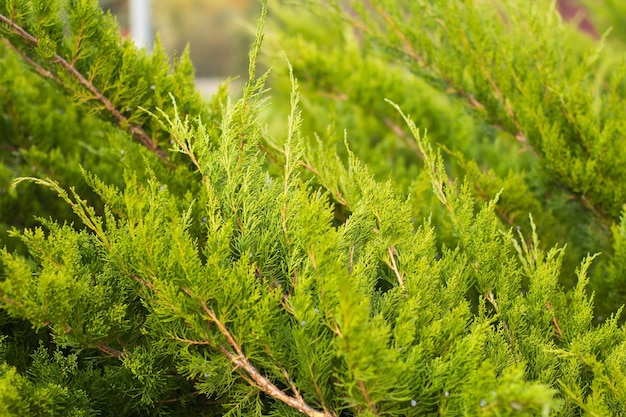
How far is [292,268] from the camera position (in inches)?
46.2

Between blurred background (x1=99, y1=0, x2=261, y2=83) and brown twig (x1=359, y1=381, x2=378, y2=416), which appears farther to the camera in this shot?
blurred background (x1=99, y1=0, x2=261, y2=83)

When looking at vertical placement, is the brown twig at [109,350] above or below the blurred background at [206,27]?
below

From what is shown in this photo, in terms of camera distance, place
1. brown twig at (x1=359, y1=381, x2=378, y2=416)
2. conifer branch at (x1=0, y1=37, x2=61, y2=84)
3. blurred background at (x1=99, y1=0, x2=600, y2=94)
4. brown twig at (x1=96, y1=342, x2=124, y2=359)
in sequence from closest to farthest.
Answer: brown twig at (x1=359, y1=381, x2=378, y2=416), brown twig at (x1=96, y1=342, x2=124, y2=359), conifer branch at (x1=0, y1=37, x2=61, y2=84), blurred background at (x1=99, y1=0, x2=600, y2=94)

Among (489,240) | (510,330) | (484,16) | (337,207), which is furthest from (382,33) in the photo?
(510,330)

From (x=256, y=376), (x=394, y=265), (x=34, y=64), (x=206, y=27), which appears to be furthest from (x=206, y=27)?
(x=256, y=376)

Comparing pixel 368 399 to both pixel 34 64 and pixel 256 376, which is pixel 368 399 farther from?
pixel 34 64

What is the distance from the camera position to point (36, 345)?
4.47 ft

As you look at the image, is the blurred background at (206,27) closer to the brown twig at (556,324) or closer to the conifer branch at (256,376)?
the brown twig at (556,324)

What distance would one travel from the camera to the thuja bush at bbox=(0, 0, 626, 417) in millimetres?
1066

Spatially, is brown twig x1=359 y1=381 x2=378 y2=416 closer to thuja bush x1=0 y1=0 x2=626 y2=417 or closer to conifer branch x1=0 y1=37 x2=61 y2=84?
thuja bush x1=0 y1=0 x2=626 y2=417

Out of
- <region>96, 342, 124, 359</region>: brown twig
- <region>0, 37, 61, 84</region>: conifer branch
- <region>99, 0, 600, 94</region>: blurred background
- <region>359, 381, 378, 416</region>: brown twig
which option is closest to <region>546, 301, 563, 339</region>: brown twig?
<region>359, 381, 378, 416</region>: brown twig

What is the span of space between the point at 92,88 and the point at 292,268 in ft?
2.46

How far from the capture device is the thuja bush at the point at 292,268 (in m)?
1.07

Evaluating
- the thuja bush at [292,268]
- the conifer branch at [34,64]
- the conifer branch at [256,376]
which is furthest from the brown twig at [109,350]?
the conifer branch at [34,64]
